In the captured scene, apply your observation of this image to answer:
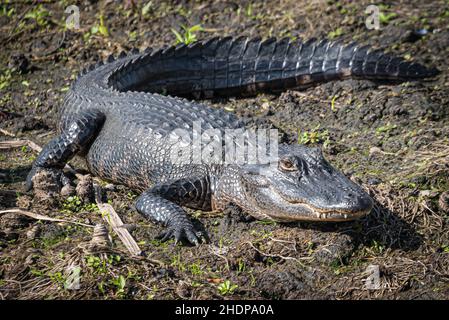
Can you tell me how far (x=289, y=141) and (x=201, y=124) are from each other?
1083mm

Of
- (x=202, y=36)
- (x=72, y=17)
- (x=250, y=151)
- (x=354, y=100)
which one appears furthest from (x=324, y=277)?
(x=72, y=17)

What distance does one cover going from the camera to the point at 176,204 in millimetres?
5465

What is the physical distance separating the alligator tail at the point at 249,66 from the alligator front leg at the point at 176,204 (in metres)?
2.30

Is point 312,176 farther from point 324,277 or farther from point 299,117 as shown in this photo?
point 299,117

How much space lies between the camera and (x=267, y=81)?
7871 mm

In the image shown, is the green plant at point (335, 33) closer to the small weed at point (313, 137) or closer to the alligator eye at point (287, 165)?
the small weed at point (313, 137)

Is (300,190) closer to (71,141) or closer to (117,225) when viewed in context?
(117,225)

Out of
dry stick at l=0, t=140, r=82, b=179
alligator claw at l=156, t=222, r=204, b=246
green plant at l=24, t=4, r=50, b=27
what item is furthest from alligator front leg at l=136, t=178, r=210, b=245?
green plant at l=24, t=4, r=50, b=27

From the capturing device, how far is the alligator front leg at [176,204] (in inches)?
198

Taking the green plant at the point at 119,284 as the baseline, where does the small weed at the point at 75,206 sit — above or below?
below

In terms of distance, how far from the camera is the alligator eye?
507 centimetres

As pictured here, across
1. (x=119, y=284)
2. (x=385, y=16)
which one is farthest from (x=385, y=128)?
(x=119, y=284)

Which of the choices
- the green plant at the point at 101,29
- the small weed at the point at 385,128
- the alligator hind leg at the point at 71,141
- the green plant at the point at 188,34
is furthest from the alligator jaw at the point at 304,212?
the green plant at the point at 101,29

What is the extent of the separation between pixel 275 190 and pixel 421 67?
3306 mm
